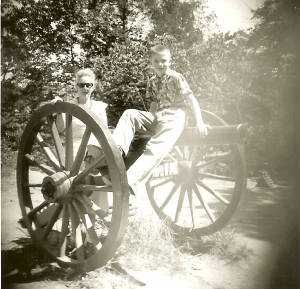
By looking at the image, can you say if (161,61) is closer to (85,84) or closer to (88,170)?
(85,84)

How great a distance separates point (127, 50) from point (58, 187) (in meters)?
2.46

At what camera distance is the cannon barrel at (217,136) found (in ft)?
9.75

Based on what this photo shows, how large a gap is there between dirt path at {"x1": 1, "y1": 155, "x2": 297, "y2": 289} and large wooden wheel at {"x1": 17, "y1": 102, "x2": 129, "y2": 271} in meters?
0.35

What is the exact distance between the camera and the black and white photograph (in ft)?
8.40

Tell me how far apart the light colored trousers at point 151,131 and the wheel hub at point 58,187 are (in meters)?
0.49

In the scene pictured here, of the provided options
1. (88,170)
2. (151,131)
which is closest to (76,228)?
(88,170)

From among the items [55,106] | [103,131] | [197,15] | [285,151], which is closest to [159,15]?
[197,15]

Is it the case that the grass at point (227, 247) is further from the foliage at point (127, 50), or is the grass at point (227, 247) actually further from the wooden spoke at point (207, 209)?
the foliage at point (127, 50)

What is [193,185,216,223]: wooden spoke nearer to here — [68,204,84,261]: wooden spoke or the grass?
the grass

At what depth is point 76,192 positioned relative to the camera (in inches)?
101

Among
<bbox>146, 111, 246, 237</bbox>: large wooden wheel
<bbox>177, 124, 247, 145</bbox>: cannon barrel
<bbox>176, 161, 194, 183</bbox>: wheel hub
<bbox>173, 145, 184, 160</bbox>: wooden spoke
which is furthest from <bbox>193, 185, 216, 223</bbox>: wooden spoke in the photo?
<bbox>177, 124, 247, 145</bbox>: cannon barrel

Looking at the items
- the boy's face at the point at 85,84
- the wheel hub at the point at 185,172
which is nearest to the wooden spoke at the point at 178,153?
the wheel hub at the point at 185,172

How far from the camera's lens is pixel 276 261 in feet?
10.6

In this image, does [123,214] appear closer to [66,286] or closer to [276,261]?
[66,286]
